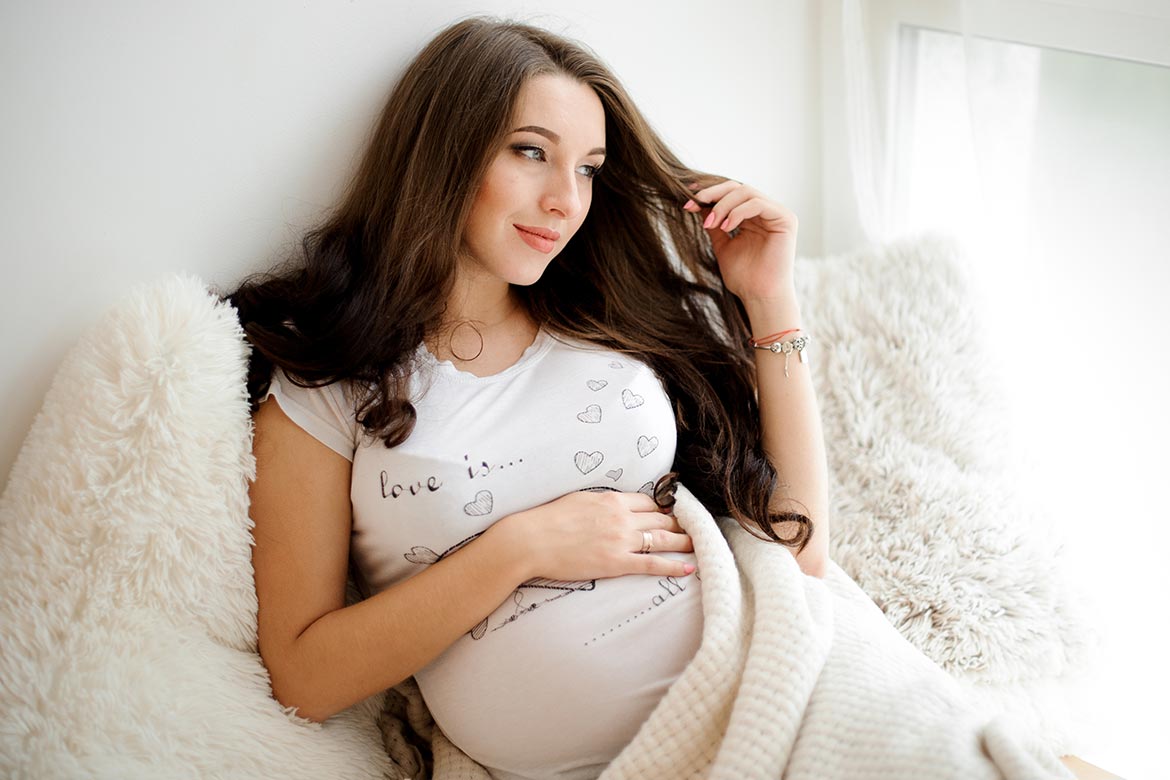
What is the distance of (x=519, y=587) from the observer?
3.73 feet

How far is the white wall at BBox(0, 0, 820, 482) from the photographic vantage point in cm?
109

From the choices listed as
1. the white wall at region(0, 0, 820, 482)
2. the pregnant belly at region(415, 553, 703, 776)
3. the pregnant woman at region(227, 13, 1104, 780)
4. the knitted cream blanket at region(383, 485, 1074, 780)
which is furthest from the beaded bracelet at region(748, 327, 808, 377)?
the white wall at region(0, 0, 820, 482)

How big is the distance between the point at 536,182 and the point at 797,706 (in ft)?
2.52

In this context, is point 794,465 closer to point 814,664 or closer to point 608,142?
point 814,664

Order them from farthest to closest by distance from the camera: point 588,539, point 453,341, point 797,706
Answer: point 453,341 < point 588,539 < point 797,706

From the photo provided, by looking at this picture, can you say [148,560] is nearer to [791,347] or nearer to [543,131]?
[543,131]

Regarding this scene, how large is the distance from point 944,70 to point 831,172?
0.29 metres

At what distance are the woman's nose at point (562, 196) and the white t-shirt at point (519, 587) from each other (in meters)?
0.27

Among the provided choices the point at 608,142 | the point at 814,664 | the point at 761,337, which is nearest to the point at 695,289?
the point at 761,337

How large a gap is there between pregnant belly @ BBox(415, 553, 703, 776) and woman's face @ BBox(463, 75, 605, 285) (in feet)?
1.53

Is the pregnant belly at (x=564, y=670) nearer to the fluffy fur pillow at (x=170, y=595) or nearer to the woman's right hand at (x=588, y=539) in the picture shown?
the woman's right hand at (x=588, y=539)

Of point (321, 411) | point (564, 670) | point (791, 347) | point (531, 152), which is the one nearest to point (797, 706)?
point (564, 670)

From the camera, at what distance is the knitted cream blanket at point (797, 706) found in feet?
2.99

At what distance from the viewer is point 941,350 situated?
1499mm
